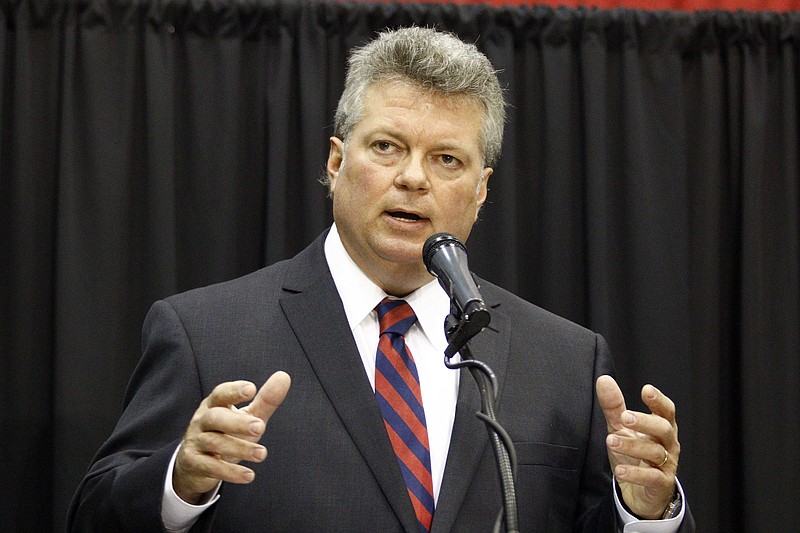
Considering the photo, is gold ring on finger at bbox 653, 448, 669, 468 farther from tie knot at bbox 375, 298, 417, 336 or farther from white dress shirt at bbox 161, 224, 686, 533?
tie knot at bbox 375, 298, 417, 336

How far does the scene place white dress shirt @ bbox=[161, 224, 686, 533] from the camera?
1.86 metres

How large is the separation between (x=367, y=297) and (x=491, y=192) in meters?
1.02

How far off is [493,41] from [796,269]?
1.20m

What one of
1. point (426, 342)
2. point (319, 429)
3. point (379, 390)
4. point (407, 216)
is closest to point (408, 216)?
point (407, 216)

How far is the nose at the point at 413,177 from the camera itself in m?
2.01

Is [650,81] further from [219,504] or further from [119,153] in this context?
[219,504]

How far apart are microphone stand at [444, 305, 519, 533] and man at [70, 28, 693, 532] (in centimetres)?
30

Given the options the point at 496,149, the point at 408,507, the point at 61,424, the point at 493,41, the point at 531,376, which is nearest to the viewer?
the point at 408,507

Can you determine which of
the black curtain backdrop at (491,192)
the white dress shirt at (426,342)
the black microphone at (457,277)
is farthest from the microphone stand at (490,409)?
the black curtain backdrop at (491,192)

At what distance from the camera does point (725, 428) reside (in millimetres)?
3059

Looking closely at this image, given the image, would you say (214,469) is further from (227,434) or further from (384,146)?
(384,146)

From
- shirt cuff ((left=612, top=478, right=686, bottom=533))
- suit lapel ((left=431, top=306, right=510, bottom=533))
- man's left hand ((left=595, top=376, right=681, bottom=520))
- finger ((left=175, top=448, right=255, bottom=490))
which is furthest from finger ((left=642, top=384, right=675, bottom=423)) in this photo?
finger ((left=175, top=448, right=255, bottom=490))

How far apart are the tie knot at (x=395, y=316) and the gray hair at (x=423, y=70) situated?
402 mm

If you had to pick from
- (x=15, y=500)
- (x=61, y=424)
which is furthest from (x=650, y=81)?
(x=15, y=500)
